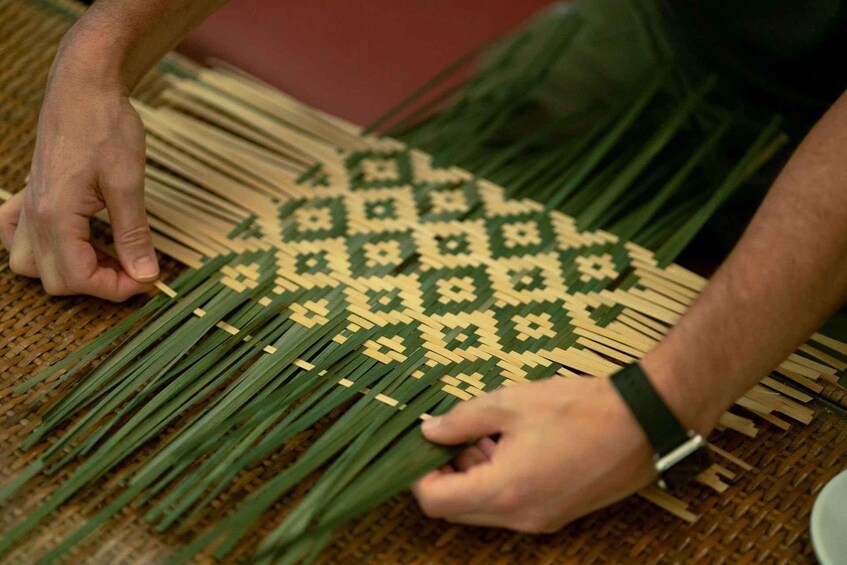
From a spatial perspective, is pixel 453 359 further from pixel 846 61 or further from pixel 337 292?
pixel 846 61

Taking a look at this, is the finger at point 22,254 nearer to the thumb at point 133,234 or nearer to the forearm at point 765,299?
the thumb at point 133,234

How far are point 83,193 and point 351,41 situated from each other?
751 millimetres

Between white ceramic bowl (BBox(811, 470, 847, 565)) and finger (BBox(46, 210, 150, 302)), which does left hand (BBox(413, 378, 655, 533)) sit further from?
finger (BBox(46, 210, 150, 302))

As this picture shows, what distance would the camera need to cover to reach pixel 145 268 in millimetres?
955

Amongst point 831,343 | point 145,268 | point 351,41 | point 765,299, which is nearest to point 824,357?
point 831,343

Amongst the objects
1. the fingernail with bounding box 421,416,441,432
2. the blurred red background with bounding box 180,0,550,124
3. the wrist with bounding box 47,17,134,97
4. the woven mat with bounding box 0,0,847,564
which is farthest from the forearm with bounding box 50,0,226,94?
the fingernail with bounding box 421,416,441,432

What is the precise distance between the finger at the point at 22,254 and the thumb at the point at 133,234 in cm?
9

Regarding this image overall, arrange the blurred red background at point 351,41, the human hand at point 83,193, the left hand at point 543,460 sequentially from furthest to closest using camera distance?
the blurred red background at point 351,41 < the human hand at point 83,193 < the left hand at point 543,460

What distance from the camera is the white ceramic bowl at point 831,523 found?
74 cm

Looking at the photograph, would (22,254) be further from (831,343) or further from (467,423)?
(831,343)

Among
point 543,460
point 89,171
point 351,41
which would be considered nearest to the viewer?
point 543,460

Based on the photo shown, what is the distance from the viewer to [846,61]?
3.63ft

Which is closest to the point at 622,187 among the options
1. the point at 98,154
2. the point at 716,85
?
the point at 716,85

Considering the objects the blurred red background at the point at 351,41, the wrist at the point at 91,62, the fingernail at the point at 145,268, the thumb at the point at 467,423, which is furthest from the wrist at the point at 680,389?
the blurred red background at the point at 351,41
